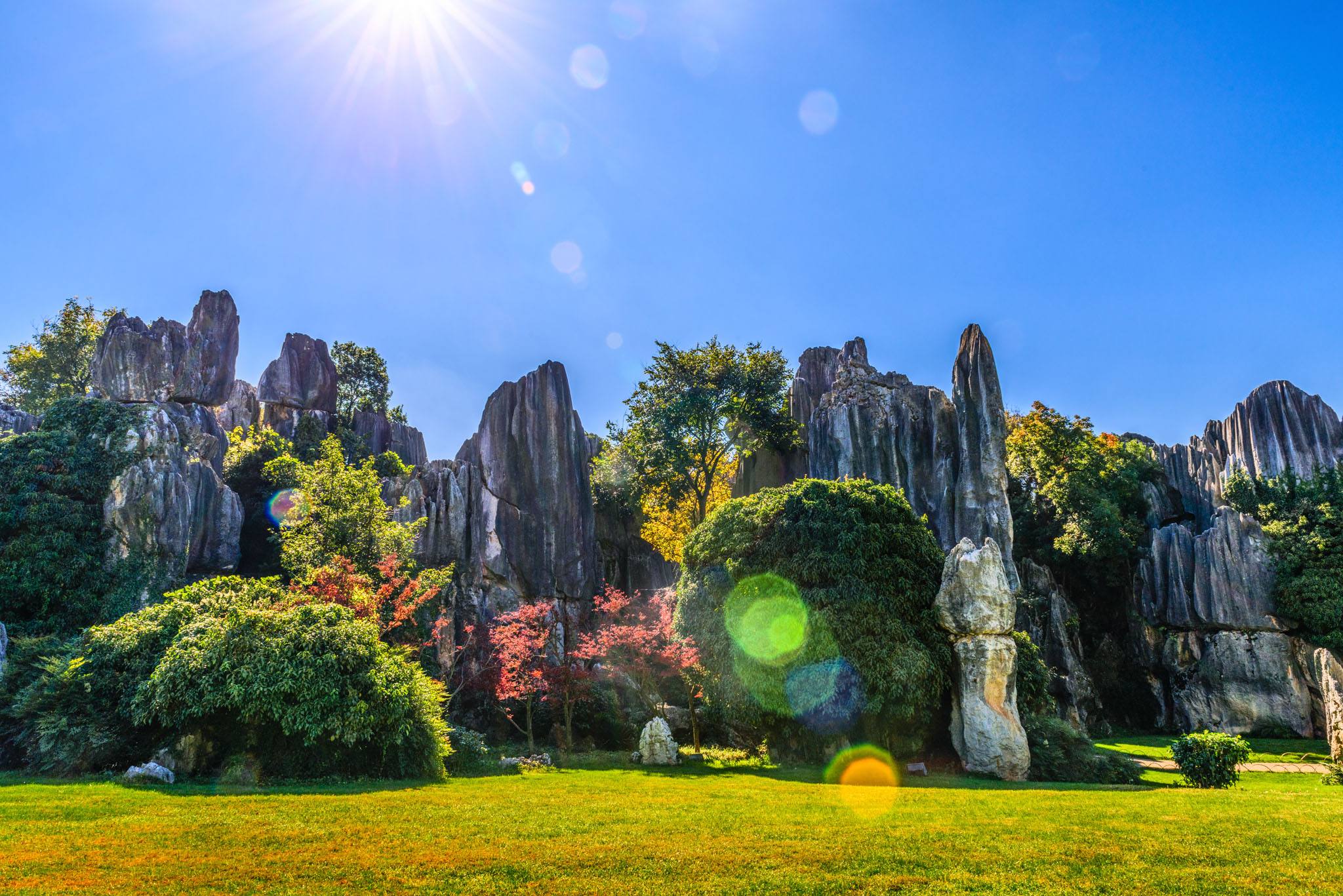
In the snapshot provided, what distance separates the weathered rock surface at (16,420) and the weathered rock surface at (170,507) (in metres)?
6.08

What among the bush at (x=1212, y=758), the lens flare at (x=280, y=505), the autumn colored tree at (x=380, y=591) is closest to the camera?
the bush at (x=1212, y=758)

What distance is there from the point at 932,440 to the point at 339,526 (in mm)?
24950

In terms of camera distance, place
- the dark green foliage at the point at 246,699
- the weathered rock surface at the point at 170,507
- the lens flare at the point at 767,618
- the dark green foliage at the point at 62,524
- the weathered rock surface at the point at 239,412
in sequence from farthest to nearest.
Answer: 1. the weathered rock surface at the point at 239,412
2. the weathered rock surface at the point at 170,507
3. the dark green foliage at the point at 62,524
4. the lens flare at the point at 767,618
5. the dark green foliage at the point at 246,699

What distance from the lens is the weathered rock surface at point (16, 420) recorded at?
29.0m

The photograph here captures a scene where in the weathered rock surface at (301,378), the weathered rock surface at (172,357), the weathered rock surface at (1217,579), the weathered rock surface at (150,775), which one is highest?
the weathered rock surface at (301,378)

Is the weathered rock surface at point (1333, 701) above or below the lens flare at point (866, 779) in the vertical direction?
above

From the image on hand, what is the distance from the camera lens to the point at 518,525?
31.6 metres

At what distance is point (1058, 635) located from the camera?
107 feet

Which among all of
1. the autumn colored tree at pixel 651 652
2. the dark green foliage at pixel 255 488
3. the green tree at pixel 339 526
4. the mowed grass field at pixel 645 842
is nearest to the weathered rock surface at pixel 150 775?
the mowed grass field at pixel 645 842

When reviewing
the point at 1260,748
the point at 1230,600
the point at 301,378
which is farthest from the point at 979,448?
the point at 301,378

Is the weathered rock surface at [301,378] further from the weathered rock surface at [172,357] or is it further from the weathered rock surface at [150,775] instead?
the weathered rock surface at [150,775]

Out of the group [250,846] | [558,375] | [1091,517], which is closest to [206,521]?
[558,375]

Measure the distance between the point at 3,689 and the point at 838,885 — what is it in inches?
672

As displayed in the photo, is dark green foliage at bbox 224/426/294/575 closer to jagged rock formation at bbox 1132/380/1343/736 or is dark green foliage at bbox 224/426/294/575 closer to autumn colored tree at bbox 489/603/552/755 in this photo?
autumn colored tree at bbox 489/603/552/755
